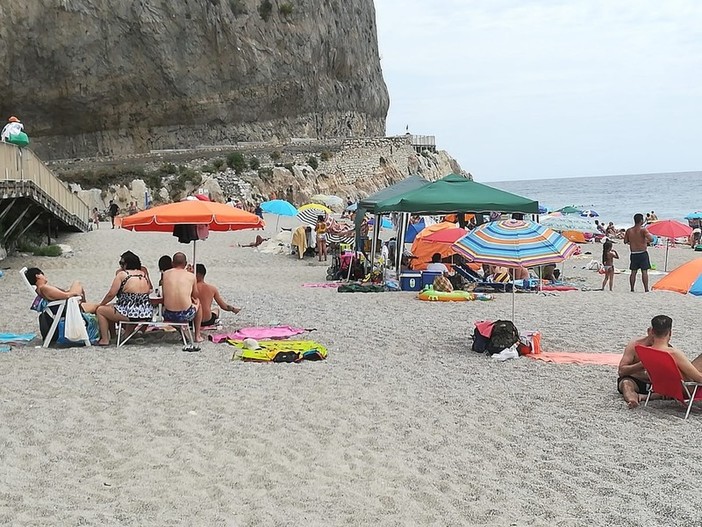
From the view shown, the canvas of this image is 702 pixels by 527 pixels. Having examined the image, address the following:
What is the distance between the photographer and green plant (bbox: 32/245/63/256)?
20688mm

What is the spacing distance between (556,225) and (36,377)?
1408 centimetres

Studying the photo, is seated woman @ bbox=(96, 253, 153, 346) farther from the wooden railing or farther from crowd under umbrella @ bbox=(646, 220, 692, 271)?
crowd under umbrella @ bbox=(646, 220, 692, 271)

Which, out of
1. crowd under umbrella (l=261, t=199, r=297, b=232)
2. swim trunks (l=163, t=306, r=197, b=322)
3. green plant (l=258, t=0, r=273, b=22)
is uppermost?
green plant (l=258, t=0, r=273, b=22)

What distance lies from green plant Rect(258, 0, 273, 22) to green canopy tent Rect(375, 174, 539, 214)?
152ft

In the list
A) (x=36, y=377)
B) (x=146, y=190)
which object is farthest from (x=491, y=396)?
(x=146, y=190)

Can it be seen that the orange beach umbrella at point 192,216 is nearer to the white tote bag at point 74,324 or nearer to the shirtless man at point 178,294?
the shirtless man at point 178,294

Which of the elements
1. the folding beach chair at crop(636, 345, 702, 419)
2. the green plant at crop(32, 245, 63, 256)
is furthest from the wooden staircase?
the folding beach chair at crop(636, 345, 702, 419)

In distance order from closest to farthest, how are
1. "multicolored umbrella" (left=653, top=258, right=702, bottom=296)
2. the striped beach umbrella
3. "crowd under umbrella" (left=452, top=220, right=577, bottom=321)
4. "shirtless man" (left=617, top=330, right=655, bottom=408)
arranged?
1. "multicolored umbrella" (left=653, top=258, right=702, bottom=296)
2. "shirtless man" (left=617, top=330, right=655, bottom=408)
3. "crowd under umbrella" (left=452, top=220, right=577, bottom=321)
4. the striped beach umbrella

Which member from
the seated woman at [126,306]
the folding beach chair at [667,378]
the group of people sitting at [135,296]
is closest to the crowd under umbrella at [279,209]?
the group of people sitting at [135,296]

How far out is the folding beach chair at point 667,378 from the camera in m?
6.45

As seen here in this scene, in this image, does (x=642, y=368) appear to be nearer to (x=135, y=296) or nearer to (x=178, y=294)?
(x=178, y=294)

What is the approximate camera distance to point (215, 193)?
41.8 metres

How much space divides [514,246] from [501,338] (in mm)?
1034

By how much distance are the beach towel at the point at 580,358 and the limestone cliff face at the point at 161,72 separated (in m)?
46.1
